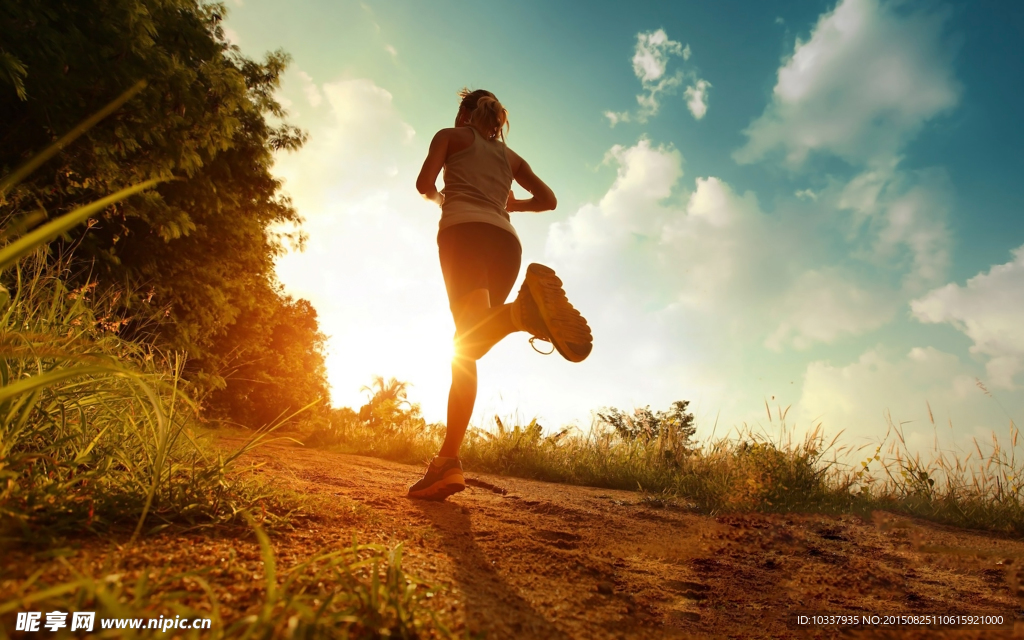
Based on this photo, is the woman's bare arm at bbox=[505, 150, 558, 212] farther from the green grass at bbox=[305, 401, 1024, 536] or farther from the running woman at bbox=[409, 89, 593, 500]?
the green grass at bbox=[305, 401, 1024, 536]

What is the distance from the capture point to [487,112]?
2.99 m

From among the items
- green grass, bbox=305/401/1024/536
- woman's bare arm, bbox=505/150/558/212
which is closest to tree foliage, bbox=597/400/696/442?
green grass, bbox=305/401/1024/536

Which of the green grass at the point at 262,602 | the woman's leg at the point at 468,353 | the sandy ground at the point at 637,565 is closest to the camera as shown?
the green grass at the point at 262,602

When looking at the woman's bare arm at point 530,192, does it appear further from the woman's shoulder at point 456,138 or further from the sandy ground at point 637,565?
the sandy ground at point 637,565

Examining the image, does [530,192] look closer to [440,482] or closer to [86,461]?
[440,482]

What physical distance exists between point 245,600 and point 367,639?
0.83ft

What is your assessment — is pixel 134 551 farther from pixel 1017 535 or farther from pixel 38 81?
pixel 38 81

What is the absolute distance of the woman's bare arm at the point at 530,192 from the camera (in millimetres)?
3229

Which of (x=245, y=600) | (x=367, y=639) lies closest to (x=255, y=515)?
(x=245, y=600)

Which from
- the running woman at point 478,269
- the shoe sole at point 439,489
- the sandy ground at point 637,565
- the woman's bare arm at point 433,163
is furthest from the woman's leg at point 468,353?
the woman's bare arm at point 433,163

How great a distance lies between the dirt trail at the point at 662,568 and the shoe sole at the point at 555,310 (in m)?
0.79

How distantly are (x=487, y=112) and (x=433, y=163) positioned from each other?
536mm

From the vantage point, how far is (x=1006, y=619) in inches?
50.4

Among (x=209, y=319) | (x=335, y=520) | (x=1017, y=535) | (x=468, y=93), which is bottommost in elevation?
(x=1017, y=535)
